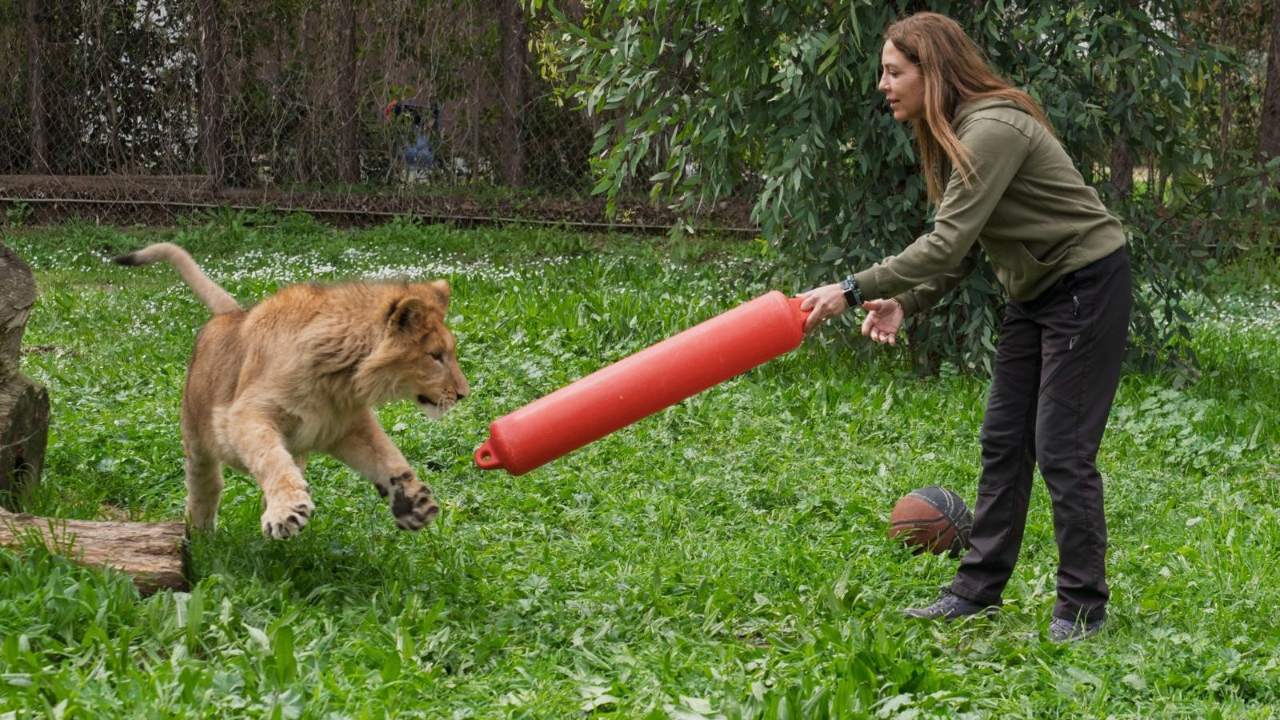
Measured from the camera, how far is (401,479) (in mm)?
4855

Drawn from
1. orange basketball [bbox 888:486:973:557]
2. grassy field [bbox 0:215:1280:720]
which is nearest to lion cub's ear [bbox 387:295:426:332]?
grassy field [bbox 0:215:1280:720]

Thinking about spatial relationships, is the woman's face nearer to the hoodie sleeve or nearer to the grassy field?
the hoodie sleeve

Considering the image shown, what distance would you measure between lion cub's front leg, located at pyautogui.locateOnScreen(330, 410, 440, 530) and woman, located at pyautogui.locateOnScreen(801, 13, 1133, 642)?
4.93ft

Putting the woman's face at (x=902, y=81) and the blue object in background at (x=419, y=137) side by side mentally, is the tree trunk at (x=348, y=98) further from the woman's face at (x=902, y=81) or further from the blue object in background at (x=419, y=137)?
the woman's face at (x=902, y=81)

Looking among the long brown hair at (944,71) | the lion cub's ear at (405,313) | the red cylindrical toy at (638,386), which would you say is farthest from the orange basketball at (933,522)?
the lion cub's ear at (405,313)

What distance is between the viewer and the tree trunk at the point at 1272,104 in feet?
46.5

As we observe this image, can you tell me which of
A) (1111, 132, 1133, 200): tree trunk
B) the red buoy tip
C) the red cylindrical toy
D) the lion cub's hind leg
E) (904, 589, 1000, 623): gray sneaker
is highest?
(1111, 132, 1133, 200): tree trunk

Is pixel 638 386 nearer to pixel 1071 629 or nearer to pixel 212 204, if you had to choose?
pixel 1071 629

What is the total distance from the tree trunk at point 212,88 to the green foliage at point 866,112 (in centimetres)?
685

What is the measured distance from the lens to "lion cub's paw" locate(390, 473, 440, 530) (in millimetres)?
4762

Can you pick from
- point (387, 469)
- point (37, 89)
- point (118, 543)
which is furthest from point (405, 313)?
point (37, 89)

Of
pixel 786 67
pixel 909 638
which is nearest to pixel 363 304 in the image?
pixel 909 638

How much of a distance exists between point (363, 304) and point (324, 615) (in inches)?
44.8

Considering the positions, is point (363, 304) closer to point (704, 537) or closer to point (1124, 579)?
→ point (704, 537)
